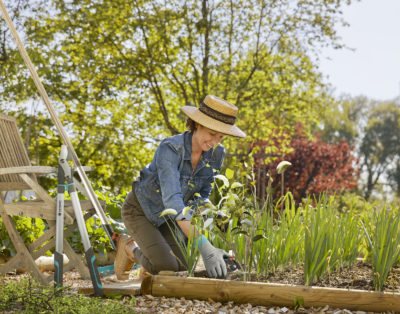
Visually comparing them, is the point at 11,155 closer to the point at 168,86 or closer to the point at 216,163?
the point at 216,163

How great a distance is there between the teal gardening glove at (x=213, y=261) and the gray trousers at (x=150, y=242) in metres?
0.43

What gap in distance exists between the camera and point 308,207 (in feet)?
9.39

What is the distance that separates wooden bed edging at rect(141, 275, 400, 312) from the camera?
237cm

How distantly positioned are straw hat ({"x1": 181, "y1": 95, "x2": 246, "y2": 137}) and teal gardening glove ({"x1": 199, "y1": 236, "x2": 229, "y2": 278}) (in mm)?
717

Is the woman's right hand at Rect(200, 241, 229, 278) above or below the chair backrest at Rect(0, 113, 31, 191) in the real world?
below

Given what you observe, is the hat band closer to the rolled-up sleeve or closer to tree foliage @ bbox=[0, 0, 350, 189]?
the rolled-up sleeve

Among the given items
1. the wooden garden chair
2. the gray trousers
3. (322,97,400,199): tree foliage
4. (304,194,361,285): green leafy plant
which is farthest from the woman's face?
(322,97,400,199): tree foliage

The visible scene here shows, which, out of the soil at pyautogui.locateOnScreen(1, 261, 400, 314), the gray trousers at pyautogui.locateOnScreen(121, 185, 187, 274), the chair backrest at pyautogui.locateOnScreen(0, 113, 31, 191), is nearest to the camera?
the soil at pyautogui.locateOnScreen(1, 261, 400, 314)

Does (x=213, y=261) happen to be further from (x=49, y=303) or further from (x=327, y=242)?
(x=49, y=303)

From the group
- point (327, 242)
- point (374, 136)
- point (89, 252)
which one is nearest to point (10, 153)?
point (89, 252)

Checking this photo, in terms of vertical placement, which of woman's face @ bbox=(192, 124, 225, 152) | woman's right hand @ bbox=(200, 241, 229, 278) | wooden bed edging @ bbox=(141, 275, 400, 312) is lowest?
wooden bed edging @ bbox=(141, 275, 400, 312)

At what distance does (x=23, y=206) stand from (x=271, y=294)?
78.6 inches

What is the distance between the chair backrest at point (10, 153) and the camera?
3604mm

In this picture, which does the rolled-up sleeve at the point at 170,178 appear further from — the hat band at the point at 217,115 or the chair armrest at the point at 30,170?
the chair armrest at the point at 30,170
